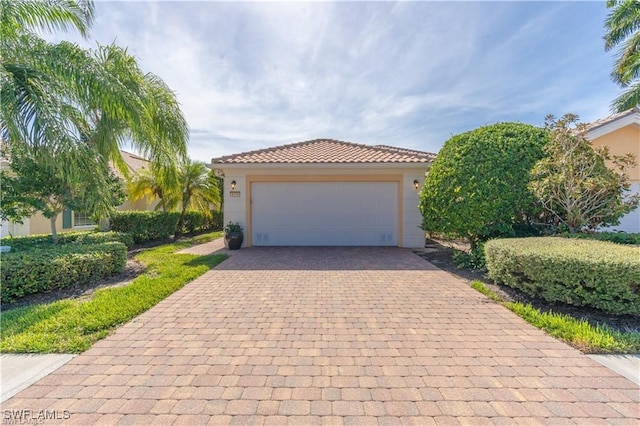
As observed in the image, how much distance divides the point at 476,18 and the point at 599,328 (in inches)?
318

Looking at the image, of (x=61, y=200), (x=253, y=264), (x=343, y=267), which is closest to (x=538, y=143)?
(x=343, y=267)

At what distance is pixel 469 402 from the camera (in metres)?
2.46

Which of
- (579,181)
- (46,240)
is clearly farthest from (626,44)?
(46,240)

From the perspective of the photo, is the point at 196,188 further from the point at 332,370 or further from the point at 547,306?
the point at 547,306

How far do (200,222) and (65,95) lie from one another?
40.9ft

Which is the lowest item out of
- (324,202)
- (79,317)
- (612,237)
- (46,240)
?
(79,317)

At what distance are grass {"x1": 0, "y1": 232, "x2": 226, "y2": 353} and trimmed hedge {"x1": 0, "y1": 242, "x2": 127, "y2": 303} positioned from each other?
73 cm

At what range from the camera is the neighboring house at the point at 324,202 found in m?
10.9

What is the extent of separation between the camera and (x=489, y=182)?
691cm

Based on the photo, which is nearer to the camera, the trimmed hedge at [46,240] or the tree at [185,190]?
the trimmed hedge at [46,240]

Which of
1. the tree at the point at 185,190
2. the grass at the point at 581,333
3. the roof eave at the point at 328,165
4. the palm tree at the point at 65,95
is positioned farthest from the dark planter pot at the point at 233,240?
the grass at the point at 581,333

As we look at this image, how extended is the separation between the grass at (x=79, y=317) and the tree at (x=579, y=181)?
29.9 ft

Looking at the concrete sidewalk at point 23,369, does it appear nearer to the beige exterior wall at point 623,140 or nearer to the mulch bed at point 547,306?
the mulch bed at point 547,306

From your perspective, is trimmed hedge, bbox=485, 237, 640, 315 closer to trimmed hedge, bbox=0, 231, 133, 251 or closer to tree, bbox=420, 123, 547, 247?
tree, bbox=420, 123, 547, 247
